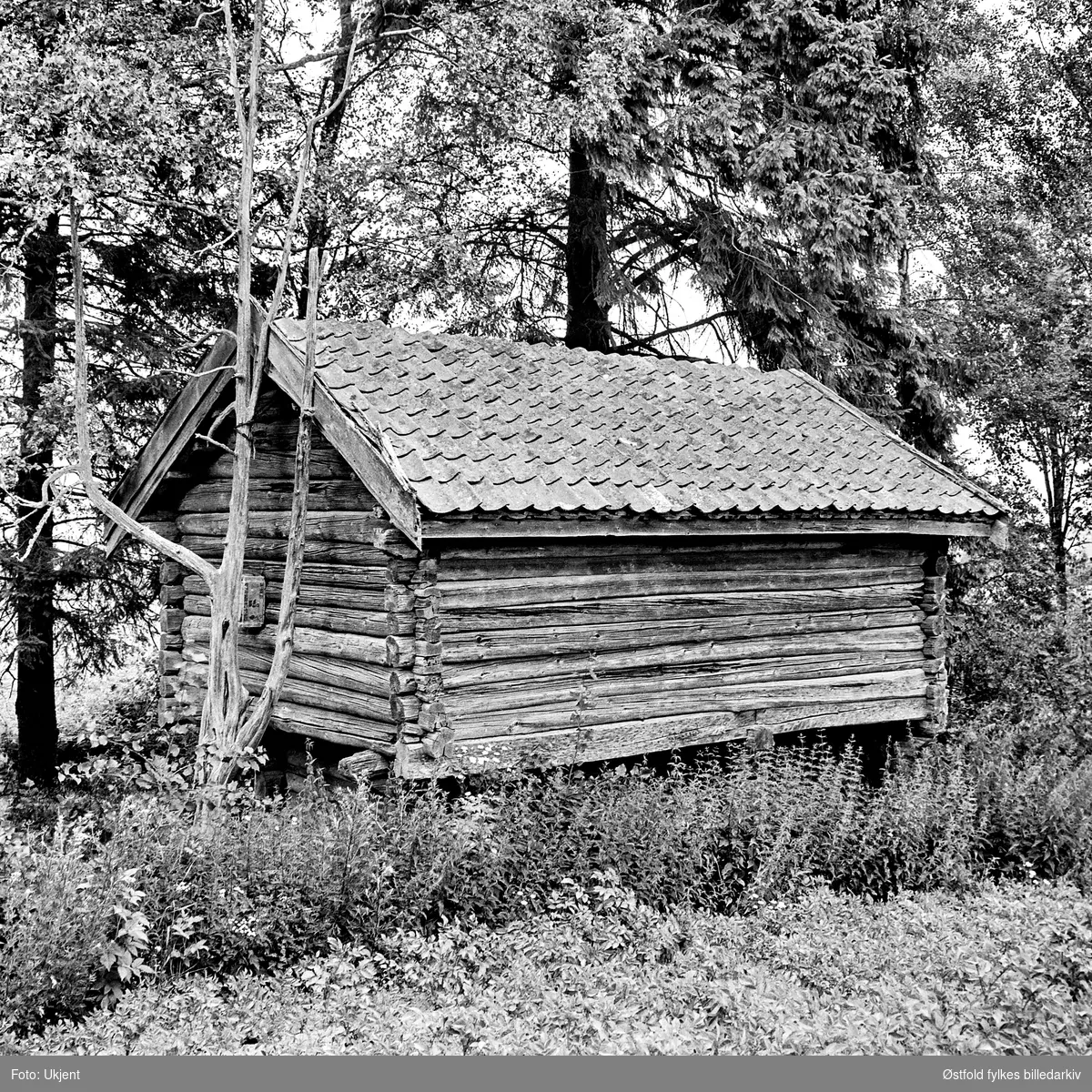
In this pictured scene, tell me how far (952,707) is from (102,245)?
12314 mm

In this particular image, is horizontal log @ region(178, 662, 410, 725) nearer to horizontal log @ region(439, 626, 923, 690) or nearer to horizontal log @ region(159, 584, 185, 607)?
horizontal log @ region(439, 626, 923, 690)

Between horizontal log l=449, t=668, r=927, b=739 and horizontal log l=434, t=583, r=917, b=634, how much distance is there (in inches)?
25.7

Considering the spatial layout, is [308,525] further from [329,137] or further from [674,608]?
[329,137]

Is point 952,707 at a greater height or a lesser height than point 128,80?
lesser

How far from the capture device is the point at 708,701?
9867 mm

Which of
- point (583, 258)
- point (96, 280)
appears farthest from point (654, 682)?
point (583, 258)

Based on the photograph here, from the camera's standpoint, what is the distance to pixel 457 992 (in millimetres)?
6129

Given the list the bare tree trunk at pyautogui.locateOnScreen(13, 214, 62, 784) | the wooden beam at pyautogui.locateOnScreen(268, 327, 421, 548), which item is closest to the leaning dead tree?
the wooden beam at pyautogui.locateOnScreen(268, 327, 421, 548)

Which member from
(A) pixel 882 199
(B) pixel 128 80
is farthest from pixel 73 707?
(A) pixel 882 199

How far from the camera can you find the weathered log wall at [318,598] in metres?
8.27

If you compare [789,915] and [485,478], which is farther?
[485,478]

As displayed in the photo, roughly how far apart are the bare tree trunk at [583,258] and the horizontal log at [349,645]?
844cm

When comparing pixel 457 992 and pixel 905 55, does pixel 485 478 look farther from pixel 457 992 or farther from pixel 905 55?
pixel 905 55

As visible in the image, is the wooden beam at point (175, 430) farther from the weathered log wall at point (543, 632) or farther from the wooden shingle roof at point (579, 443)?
the weathered log wall at point (543, 632)
